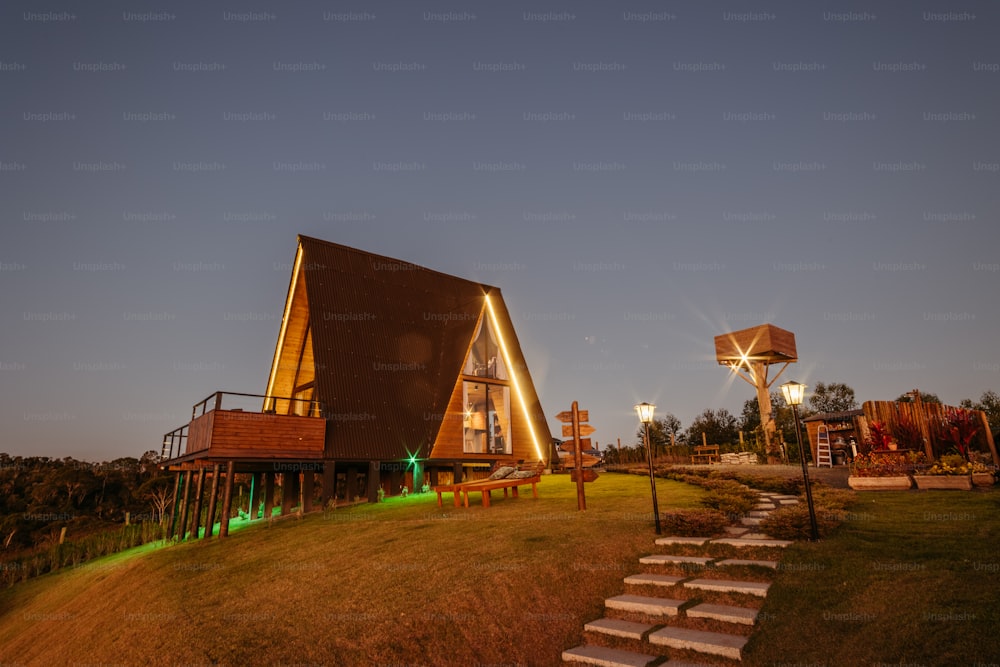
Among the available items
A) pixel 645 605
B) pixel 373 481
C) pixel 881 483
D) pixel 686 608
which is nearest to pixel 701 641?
pixel 686 608

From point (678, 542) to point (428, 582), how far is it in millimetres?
3505

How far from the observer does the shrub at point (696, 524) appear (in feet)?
25.7

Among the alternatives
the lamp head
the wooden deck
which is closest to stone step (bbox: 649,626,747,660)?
the lamp head

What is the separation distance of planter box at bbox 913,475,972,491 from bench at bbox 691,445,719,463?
47.1 ft

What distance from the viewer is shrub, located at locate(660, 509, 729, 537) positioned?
25.7 ft

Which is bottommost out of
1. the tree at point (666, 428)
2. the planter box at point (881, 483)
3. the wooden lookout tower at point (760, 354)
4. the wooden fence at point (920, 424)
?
the planter box at point (881, 483)

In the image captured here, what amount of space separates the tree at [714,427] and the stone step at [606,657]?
29979 millimetres

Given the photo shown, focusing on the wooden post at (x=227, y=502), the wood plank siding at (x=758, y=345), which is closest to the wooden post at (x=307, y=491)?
the wooden post at (x=227, y=502)

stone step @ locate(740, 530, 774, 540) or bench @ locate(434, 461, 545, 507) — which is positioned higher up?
bench @ locate(434, 461, 545, 507)

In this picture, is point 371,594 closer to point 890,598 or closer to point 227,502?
point 890,598

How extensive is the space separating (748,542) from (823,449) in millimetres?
13868

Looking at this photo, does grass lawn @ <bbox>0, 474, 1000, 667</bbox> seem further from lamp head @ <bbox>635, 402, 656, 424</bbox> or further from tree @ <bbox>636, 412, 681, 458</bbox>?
tree @ <bbox>636, 412, 681, 458</bbox>

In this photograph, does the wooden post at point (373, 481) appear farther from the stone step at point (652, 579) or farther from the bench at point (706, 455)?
the bench at point (706, 455)

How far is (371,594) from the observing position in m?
6.91
